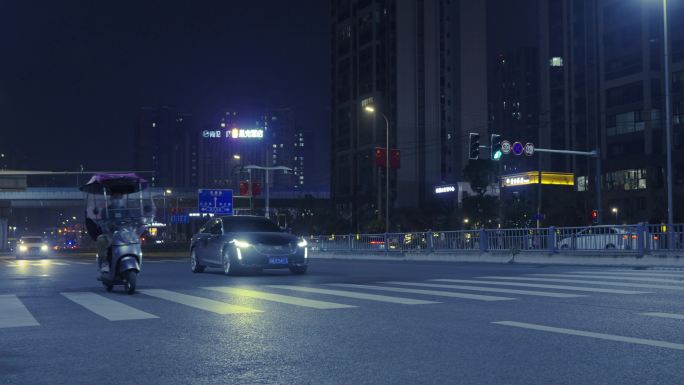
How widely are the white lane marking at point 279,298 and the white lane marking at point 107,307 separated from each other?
206cm

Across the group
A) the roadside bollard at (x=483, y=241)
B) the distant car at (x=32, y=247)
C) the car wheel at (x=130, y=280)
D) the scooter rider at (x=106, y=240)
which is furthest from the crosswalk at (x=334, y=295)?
the distant car at (x=32, y=247)

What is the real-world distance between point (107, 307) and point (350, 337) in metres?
4.39

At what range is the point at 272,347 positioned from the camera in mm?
A: 6484

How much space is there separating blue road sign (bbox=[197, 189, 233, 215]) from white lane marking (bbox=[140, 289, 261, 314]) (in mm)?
36328

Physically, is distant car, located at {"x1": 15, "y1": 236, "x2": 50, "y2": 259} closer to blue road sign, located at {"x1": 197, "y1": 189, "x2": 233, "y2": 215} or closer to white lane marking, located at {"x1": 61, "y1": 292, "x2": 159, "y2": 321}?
blue road sign, located at {"x1": 197, "y1": 189, "x2": 233, "y2": 215}

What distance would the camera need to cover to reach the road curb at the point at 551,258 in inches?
814

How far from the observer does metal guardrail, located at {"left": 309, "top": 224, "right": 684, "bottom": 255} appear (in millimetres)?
21266

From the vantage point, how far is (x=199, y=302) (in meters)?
10.6

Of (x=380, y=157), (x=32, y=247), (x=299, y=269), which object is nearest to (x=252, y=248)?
(x=299, y=269)

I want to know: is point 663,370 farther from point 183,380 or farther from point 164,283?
point 164,283

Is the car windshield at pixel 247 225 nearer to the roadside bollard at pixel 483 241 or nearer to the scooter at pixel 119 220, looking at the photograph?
the scooter at pixel 119 220

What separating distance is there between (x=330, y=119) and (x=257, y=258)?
147467 mm

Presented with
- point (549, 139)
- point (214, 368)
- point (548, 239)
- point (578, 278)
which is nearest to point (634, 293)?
point (578, 278)

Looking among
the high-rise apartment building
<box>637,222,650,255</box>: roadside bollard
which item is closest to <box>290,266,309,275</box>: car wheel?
<box>637,222,650,255</box>: roadside bollard
